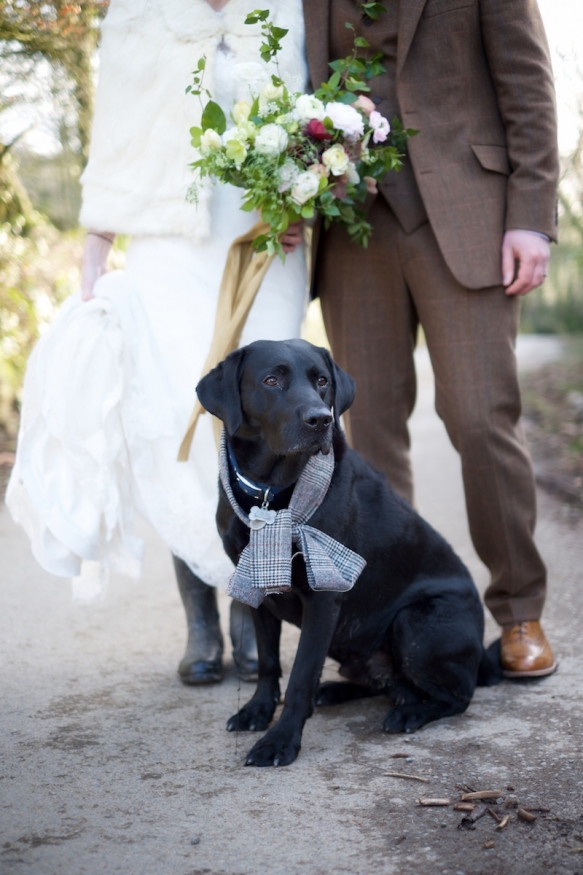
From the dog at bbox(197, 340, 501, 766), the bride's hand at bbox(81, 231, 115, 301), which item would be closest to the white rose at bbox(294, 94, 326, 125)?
the dog at bbox(197, 340, 501, 766)

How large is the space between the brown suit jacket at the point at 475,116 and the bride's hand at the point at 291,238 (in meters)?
0.46

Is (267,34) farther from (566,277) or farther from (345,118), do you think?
(566,277)

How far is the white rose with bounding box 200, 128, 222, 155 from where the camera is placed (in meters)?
2.69

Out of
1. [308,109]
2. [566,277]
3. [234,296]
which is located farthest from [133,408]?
[566,277]

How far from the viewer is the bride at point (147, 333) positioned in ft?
9.66

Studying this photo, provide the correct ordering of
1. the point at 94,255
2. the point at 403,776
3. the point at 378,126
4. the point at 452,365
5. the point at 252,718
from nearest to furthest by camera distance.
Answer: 1. the point at 403,776
2. the point at 252,718
3. the point at 378,126
4. the point at 452,365
5. the point at 94,255

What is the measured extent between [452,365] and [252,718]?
54.4 inches

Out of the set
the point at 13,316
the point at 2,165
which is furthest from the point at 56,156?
the point at 13,316

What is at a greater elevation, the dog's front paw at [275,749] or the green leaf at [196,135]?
the green leaf at [196,135]

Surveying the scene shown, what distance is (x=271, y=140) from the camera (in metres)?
2.63

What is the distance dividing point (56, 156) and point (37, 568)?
127 inches

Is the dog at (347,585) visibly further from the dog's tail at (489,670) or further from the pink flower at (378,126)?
the pink flower at (378,126)

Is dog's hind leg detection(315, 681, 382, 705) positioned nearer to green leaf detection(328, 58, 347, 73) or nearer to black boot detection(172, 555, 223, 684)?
black boot detection(172, 555, 223, 684)

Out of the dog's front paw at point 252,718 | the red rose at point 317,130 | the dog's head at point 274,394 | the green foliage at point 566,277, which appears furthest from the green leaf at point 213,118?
the green foliage at point 566,277
